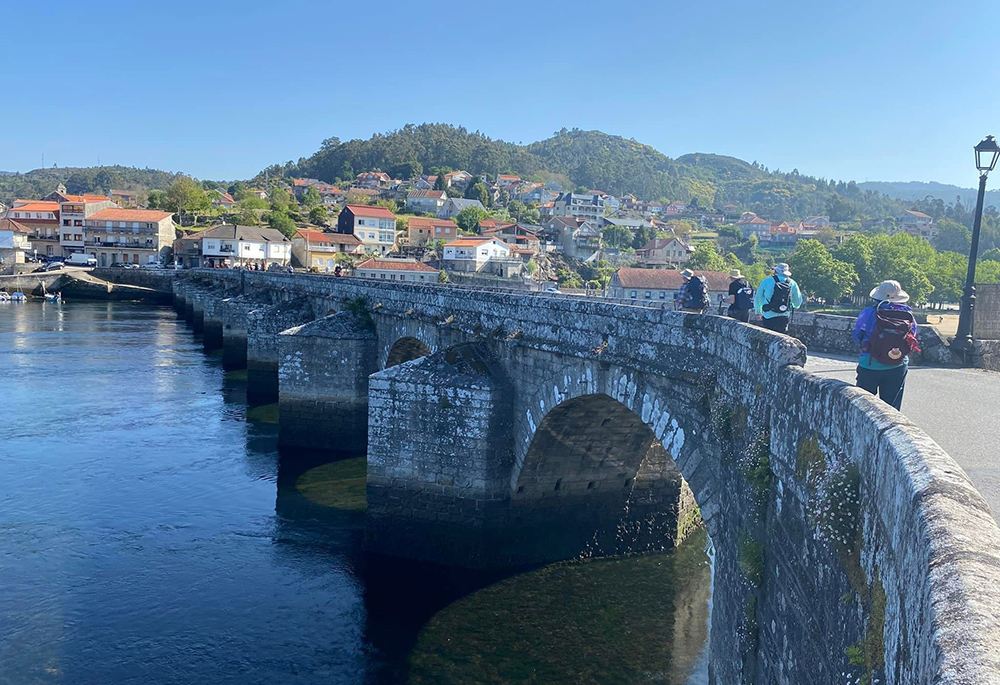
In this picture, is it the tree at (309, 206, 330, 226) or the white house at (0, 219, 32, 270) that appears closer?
the white house at (0, 219, 32, 270)

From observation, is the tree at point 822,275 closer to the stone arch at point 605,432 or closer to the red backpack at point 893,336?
the stone arch at point 605,432

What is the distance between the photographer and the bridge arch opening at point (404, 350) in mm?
Result: 23172

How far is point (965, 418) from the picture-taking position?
8.52 metres

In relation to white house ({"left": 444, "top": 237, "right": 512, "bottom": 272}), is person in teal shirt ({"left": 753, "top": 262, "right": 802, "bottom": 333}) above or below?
below

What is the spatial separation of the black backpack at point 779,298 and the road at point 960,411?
880mm

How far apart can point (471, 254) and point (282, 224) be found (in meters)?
24.2

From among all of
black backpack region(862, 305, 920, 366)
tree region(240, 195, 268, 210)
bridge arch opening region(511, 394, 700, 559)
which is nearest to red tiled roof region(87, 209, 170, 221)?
tree region(240, 195, 268, 210)

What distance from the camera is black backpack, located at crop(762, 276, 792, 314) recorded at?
34.9ft

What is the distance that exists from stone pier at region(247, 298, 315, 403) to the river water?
296 inches

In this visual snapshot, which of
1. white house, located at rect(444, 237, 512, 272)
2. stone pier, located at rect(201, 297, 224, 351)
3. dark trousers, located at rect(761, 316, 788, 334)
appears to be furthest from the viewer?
white house, located at rect(444, 237, 512, 272)

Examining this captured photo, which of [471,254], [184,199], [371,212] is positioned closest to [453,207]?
[371,212]

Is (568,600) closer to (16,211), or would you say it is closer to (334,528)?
(334,528)

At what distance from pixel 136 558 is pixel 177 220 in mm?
98503

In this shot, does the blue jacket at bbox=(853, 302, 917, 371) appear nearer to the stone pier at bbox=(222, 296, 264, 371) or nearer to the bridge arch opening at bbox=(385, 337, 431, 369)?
the bridge arch opening at bbox=(385, 337, 431, 369)
